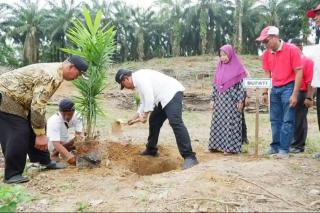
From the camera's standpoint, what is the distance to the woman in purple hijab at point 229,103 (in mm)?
5617

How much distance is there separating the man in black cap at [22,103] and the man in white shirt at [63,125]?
731mm

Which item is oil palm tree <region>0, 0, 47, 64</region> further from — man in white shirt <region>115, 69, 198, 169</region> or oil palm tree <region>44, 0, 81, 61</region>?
man in white shirt <region>115, 69, 198, 169</region>

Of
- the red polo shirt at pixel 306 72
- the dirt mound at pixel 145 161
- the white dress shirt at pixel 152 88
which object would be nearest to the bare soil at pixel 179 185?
the dirt mound at pixel 145 161

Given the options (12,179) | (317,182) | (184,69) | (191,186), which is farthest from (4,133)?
(184,69)

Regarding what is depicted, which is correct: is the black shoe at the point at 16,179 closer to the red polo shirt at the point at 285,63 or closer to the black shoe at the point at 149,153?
the black shoe at the point at 149,153

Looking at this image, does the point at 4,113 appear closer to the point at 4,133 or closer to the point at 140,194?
the point at 4,133

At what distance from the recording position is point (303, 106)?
6090 mm

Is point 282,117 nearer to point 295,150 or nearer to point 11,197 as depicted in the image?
point 295,150

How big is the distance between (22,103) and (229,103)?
9.09 feet

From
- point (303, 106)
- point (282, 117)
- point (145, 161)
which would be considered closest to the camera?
point (282, 117)

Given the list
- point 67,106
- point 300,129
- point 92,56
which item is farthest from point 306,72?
point 67,106

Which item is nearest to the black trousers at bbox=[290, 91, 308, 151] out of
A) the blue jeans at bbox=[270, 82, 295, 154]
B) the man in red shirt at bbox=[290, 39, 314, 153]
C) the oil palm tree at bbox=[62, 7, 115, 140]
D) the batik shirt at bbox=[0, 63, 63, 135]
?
the man in red shirt at bbox=[290, 39, 314, 153]

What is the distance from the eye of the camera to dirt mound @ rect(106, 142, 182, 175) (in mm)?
5449

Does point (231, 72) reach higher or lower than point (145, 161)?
higher
